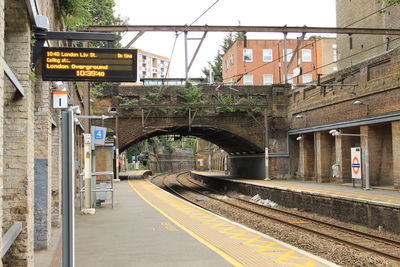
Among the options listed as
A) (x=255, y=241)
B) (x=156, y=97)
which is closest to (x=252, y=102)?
(x=156, y=97)

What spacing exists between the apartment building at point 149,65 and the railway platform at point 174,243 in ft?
→ 346

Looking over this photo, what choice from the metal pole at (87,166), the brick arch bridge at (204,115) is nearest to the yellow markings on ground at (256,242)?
the metal pole at (87,166)

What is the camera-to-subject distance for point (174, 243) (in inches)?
337

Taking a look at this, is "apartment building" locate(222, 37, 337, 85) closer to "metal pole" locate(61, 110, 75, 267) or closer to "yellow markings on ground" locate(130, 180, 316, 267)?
"yellow markings on ground" locate(130, 180, 316, 267)

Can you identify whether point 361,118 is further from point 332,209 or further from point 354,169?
point 332,209

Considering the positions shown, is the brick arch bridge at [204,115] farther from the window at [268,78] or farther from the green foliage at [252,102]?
the window at [268,78]

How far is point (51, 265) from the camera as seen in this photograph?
6871mm

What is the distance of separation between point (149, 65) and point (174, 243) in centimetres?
11398

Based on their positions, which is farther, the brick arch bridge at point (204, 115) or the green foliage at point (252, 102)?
the brick arch bridge at point (204, 115)

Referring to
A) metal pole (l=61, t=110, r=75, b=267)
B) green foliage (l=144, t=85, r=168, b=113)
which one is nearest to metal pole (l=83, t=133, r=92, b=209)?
metal pole (l=61, t=110, r=75, b=267)

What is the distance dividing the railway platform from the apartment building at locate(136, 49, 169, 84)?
106 metres

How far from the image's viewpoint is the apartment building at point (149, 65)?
117m

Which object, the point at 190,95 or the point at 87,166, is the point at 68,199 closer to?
the point at 87,166

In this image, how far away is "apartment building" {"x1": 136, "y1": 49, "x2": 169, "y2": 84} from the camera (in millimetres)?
116956
